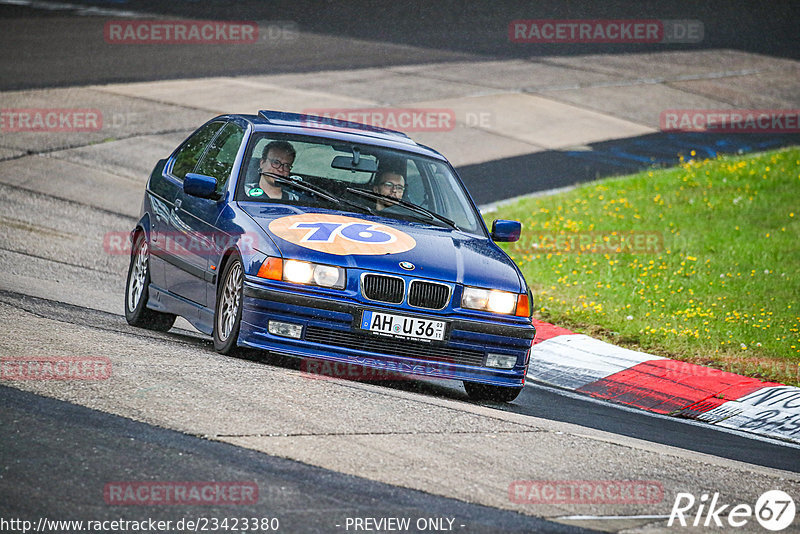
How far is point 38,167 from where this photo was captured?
626 inches

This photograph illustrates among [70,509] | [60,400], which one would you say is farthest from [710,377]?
[70,509]

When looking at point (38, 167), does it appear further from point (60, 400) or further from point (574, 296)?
point (60, 400)

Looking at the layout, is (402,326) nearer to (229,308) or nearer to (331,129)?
(229,308)

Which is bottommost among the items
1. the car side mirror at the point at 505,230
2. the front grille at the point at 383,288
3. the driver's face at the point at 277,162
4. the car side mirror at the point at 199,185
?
the front grille at the point at 383,288

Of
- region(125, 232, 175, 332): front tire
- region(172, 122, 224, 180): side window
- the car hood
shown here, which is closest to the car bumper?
the car hood

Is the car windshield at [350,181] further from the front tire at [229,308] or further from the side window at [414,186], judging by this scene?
the front tire at [229,308]

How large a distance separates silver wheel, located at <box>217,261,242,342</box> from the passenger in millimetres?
1374

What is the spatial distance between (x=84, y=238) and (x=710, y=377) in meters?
6.78

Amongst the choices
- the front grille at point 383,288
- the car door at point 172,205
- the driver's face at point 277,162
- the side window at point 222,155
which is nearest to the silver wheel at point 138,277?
the car door at point 172,205

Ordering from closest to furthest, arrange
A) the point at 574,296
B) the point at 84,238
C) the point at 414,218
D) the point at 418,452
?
the point at 418,452
the point at 414,218
the point at 574,296
the point at 84,238

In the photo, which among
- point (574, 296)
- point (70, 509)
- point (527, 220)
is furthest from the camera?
point (527, 220)

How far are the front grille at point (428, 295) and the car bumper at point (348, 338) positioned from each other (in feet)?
0.21

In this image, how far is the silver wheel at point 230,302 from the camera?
7617 millimetres

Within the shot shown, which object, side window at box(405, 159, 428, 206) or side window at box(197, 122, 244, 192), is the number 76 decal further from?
side window at box(197, 122, 244, 192)
